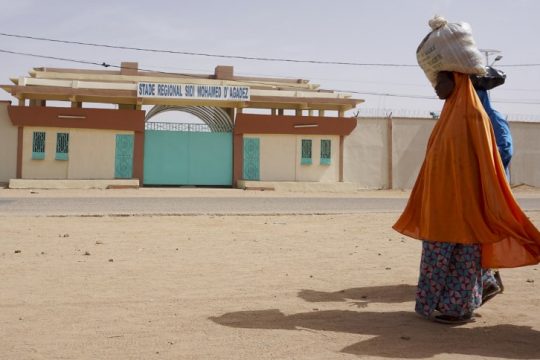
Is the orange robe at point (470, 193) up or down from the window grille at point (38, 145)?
down

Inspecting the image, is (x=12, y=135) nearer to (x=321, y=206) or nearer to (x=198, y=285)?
(x=321, y=206)

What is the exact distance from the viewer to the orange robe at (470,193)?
3451 millimetres

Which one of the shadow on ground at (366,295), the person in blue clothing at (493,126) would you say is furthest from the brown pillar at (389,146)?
the person in blue clothing at (493,126)

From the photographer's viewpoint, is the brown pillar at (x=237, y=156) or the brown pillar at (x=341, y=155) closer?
the brown pillar at (x=237, y=156)

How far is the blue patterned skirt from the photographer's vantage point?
3493mm

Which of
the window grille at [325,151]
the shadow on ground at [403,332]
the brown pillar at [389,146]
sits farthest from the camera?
the brown pillar at [389,146]

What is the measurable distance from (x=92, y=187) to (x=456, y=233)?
17.4m

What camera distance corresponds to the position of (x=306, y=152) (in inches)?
852

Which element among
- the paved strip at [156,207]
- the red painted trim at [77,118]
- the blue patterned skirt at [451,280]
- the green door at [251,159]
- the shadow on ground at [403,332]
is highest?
the red painted trim at [77,118]

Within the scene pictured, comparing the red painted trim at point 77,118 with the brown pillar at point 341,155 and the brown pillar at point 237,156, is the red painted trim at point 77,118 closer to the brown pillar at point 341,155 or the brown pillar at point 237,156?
the brown pillar at point 237,156

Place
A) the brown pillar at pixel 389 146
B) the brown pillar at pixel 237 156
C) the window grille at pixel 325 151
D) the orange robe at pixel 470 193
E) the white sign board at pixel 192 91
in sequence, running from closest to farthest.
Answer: the orange robe at pixel 470 193 → the white sign board at pixel 192 91 → the brown pillar at pixel 237 156 → the window grille at pixel 325 151 → the brown pillar at pixel 389 146

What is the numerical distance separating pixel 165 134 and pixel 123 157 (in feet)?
5.94

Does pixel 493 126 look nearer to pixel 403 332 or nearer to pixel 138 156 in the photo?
pixel 403 332

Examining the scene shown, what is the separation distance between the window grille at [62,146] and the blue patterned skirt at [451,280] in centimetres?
1836
